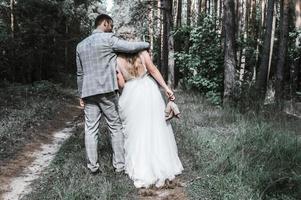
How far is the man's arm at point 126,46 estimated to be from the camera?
6820 mm

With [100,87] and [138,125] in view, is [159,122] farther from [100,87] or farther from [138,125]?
[100,87]

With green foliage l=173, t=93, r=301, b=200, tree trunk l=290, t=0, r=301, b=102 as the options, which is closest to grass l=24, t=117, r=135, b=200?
green foliage l=173, t=93, r=301, b=200

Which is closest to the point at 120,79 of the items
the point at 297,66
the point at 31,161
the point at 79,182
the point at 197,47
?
the point at 79,182

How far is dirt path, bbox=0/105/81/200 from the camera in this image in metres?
7.52

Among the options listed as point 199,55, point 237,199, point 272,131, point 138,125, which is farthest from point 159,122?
point 199,55

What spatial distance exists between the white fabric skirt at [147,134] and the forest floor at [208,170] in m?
0.25

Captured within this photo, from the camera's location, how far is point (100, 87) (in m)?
6.94

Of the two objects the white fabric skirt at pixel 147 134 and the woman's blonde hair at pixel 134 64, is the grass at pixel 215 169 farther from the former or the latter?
the woman's blonde hair at pixel 134 64

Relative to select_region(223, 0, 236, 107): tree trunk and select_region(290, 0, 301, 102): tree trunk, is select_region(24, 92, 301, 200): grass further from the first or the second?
select_region(290, 0, 301, 102): tree trunk

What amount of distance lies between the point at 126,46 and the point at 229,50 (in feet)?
23.8

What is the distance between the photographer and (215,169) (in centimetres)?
678

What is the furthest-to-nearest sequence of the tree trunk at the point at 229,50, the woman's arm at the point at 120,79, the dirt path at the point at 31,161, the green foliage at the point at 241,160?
the tree trunk at the point at 229,50, the dirt path at the point at 31,161, the woman's arm at the point at 120,79, the green foliage at the point at 241,160

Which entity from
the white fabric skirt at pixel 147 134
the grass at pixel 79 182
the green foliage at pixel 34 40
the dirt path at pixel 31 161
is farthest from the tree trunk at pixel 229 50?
the green foliage at pixel 34 40

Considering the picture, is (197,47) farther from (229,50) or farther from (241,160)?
(241,160)
